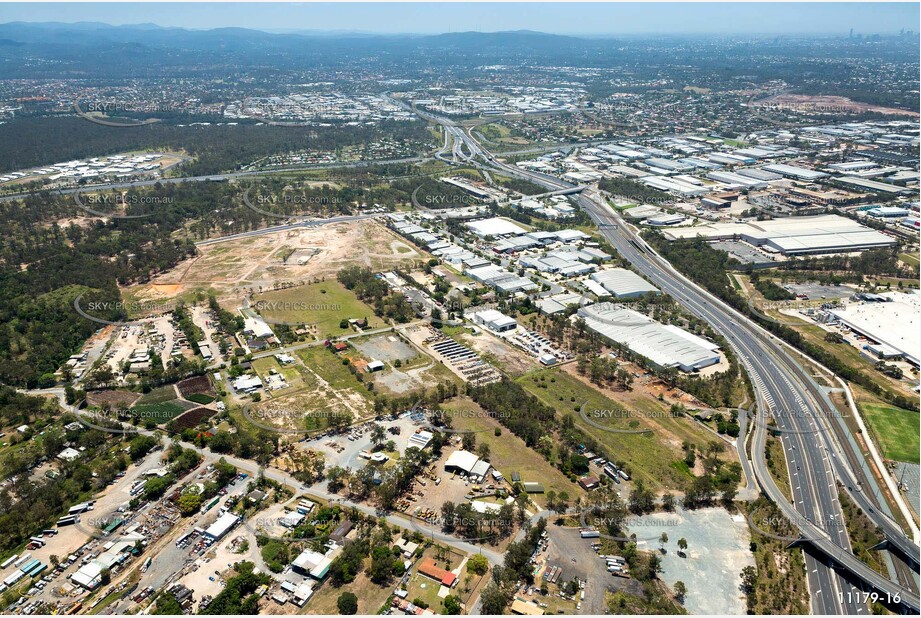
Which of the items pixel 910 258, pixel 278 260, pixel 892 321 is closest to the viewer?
pixel 892 321

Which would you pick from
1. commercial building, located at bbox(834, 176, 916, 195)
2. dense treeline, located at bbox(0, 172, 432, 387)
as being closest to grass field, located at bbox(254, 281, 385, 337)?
dense treeline, located at bbox(0, 172, 432, 387)

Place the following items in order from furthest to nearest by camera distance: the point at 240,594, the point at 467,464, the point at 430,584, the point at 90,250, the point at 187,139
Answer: the point at 187,139, the point at 90,250, the point at 467,464, the point at 430,584, the point at 240,594

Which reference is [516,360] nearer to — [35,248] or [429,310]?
[429,310]

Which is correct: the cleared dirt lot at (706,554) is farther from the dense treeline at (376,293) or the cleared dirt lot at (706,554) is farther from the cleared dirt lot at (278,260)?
the cleared dirt lot at (278,260)

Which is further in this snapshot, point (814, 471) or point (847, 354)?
point (847, 354)

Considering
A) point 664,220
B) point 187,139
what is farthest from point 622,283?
point 187,139

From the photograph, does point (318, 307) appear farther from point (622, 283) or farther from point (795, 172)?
point (795, 172)

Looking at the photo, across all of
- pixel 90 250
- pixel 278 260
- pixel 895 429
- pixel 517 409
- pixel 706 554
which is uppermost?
pixel 90 250
